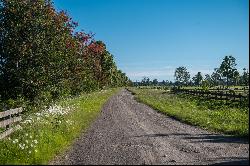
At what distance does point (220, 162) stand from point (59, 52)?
2078 centimetres

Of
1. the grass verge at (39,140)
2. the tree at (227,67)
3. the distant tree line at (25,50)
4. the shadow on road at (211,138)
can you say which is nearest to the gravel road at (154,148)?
the shadow on road at (211,138)

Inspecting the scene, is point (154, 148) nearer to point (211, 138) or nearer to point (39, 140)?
point (211, 138)

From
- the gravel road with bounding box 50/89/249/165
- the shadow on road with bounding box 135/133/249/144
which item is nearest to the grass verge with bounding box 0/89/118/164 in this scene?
the gravel road with bounding box 50/89/249/165

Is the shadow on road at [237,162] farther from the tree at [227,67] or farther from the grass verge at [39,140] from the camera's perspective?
the tree at [227,67]

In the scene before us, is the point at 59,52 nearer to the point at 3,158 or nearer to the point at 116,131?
the point at 116,131

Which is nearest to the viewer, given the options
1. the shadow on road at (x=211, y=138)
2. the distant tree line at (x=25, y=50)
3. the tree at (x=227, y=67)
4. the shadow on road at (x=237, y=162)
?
the shadow on road at (x=237, y=162)

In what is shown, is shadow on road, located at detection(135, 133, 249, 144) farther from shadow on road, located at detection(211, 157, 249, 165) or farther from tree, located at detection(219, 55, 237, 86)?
tree, located at detection(219, 55, 237, 86)

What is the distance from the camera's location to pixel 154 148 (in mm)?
15391

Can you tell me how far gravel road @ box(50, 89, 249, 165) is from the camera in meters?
13.2

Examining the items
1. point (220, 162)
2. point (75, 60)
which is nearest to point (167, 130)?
point (220, 162)

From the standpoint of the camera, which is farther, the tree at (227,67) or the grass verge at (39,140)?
the tree at (227,67)

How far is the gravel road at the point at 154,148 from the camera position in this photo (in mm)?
13188

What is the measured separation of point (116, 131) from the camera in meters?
20.7

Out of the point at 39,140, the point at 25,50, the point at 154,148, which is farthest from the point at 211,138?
the point at 25,50
